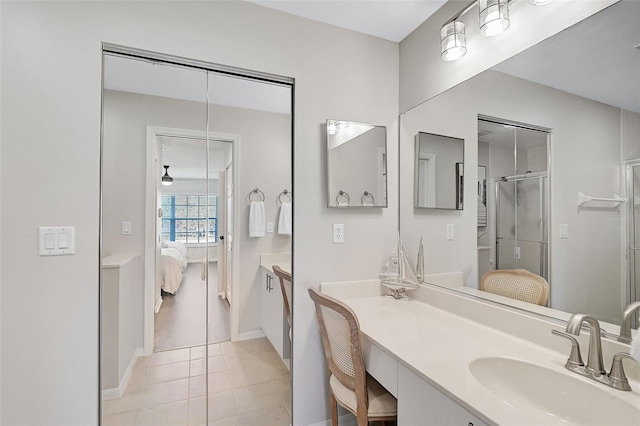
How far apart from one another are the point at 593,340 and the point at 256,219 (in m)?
1.50

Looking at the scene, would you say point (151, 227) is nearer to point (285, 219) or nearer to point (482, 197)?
point (285, 219)

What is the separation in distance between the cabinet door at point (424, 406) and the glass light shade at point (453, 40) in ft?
4.83

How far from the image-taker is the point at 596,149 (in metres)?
1.02

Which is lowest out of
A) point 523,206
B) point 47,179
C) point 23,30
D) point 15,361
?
point 15,361

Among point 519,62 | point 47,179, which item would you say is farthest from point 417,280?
point 47,179

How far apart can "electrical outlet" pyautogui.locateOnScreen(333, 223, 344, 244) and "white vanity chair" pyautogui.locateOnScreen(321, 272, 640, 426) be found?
0.46 meters

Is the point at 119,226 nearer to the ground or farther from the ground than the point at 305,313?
farther from the ground

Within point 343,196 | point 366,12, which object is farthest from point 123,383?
point 366,12

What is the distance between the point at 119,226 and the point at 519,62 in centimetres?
196

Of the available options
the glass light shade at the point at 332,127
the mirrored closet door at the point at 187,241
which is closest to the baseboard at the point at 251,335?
the mirrored closet door at the point at 187,241

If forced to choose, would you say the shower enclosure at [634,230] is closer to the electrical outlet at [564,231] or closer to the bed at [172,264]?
the electrical outlet at [564,231]

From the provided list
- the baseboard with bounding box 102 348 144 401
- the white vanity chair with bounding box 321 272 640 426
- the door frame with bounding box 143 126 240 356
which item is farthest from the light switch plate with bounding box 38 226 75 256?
the white vanity chair with bounding box 321 272 640 426

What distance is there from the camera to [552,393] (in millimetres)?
952

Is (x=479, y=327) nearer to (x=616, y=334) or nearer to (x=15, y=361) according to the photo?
(x=616, y=334)
